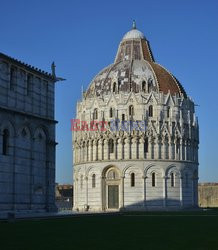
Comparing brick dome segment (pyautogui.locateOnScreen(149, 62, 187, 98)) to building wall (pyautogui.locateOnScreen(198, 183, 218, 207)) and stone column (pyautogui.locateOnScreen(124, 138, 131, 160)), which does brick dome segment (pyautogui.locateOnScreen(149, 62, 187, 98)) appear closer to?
stone column (pyautogui.locateOnScreen(124, 138, 131, 160))

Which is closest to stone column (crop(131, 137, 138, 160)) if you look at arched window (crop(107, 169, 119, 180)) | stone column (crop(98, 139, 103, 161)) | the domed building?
the domed building

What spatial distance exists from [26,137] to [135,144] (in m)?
36.6

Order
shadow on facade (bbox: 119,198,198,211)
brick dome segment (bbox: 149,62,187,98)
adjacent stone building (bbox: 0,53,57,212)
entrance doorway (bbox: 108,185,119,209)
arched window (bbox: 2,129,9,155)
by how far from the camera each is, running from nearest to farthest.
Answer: adjacent stone building (bbox: 0,53,57,212) → arched window (bbox: 2,129,9,155) → shadow on facade (bbox: 119,198,198,211) → entrance doorway (bbox: 108,185,119,209) → brick dome segment (bbox: 149,62,187,98)

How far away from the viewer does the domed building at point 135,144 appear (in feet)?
263

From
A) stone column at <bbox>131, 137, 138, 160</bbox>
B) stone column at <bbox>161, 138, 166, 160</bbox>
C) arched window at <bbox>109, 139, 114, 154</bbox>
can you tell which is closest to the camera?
stone column at <bbox>131, 137, 138, 160</bbox>

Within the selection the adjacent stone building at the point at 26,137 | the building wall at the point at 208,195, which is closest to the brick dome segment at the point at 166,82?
the building wall at the point at 208,195

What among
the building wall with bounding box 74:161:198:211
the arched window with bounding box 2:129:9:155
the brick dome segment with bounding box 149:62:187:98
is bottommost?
the building wall with bounding box 74:161:198:211

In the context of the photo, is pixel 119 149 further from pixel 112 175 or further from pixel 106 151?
pixel 112 175

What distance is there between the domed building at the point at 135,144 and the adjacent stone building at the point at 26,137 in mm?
32693

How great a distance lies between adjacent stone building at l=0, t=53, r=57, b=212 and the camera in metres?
42.5

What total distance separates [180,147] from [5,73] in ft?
146

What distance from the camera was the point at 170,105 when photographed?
83.9m

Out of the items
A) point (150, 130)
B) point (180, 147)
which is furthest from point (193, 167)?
point (150, 130)

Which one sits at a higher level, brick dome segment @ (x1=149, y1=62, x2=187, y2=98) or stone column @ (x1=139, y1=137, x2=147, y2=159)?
brick dome segment @ (x1=149, y1=62, x2=187, y2=98)
